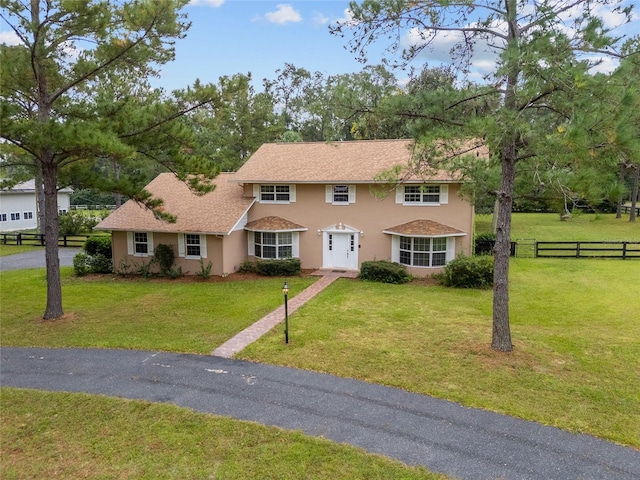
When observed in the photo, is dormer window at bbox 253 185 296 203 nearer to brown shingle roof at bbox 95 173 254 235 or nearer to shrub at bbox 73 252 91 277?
brown shingle roof at bbox 95 173 254 235

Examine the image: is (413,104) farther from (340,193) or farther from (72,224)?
(72,224)

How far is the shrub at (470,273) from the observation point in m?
16.7

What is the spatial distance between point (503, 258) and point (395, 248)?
924cm

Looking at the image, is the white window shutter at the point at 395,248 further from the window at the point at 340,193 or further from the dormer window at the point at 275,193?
the dormer window at the point at 275,193

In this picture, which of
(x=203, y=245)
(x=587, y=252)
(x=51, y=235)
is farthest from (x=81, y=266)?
(x=587, y=252)

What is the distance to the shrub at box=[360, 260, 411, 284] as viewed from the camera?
698 inches

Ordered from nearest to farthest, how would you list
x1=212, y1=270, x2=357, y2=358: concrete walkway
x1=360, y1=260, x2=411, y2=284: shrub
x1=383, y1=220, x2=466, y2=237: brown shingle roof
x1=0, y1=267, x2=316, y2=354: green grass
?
1. x1=212, y1=270, x2=357, y2=358: concrete walkway
2. x1=0, y1=267, x2=316, y2=354: green grass
3. x1=383, y1=220, x2=466, y2=237: brown shingle roof
4. x1=360, y1=260, x2=411, y2=284: shrub

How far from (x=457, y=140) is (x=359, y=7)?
3.41 metres

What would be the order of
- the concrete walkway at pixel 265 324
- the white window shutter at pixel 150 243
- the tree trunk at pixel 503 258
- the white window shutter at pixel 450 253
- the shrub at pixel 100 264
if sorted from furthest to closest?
the shrub at pixel 100 264 → the white window shutter at pixel 150 243 → the white window shutter at pixel 450 253 → the concrete walkway at pixel 265 324 → the tree trunk at pixel 503 258

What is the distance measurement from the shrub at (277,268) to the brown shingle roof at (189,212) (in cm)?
219

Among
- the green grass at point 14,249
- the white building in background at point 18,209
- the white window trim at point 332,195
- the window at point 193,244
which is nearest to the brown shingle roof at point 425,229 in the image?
the white window trim at point 332,195

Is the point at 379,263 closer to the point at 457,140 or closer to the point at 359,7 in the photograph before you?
the point at 457,140

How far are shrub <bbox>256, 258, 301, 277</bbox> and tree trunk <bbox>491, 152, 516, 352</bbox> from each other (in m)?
10.6

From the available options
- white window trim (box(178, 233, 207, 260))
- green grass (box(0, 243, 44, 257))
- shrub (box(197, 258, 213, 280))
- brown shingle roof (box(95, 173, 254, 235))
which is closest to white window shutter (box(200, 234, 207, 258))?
white window trim (box(178, 233, 207, 260))
